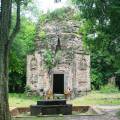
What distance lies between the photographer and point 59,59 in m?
33.8

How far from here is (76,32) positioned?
34781mm

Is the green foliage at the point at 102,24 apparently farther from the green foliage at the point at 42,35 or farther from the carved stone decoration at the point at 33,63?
the carved stone decoration at the point at 33,63

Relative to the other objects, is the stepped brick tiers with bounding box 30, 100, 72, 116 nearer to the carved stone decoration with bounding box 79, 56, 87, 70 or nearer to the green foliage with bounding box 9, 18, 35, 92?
the carved stone decoration with bounding box 79, 56, 87, 70

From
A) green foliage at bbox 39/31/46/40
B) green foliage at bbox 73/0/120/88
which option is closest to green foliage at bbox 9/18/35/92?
green foliage at bbox 39/31/46/40

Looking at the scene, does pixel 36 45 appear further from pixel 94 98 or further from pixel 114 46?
pixel 114 46

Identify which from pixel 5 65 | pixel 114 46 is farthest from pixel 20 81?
pixel 5 65

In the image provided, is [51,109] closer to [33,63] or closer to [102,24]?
[102,24]

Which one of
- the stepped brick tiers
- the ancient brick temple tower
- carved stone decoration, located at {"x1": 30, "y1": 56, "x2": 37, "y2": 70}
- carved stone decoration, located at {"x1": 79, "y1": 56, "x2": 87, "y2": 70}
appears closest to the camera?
the stepped brick tiers

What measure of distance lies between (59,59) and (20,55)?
502cm

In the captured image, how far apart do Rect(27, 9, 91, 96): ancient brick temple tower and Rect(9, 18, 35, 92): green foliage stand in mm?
1382

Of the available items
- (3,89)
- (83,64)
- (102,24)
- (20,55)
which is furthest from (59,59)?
(3,89)

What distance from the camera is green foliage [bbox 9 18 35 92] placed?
117 ft

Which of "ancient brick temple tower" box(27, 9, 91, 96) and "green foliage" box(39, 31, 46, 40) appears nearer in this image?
"ancient brick temple tower" box(27, 9, 91, 96)

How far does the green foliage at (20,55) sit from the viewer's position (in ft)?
117
